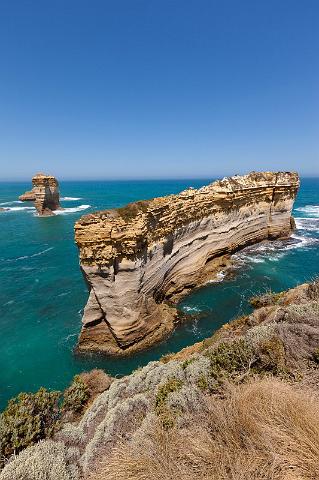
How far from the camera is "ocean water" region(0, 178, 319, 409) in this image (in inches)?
727

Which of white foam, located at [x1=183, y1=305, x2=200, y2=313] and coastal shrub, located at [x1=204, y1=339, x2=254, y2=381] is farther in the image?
white foam, located at [x1=183, y1=305, x2=200, y2=313]

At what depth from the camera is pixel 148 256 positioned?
21.6 metres

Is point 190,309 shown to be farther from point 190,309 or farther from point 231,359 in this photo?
point 231,359

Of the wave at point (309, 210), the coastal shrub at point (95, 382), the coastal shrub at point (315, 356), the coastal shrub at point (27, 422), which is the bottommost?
the wave at point (309, 210)

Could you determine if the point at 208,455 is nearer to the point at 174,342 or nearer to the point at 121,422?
the point at 121,422

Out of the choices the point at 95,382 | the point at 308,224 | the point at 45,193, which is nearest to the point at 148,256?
the point at 95,382

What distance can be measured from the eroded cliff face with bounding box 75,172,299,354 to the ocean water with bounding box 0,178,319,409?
1.46m

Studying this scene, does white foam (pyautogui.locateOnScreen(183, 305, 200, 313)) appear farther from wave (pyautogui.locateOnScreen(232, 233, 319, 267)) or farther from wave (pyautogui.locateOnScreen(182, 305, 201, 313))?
wave (pyautogui.locateOnScreen(232, 233, 319, 267))

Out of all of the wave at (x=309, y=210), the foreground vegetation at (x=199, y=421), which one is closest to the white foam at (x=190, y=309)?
the foreground vegetation at (x=199, y=421)

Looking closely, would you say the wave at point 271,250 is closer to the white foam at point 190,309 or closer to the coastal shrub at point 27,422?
the white foam at point 190,309

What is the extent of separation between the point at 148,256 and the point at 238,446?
17366 millimetres

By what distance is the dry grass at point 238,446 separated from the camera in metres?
4.11

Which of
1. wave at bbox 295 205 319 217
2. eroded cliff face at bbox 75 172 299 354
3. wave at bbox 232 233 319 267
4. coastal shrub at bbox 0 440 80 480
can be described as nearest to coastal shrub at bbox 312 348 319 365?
coastal shrub at bbox 0 440 80 480

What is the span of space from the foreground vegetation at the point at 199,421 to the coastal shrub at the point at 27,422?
0.03 m
